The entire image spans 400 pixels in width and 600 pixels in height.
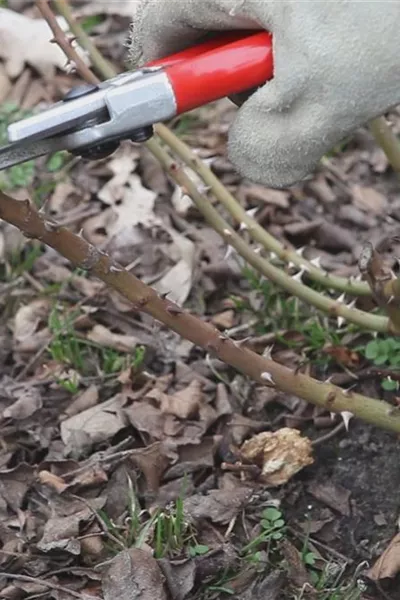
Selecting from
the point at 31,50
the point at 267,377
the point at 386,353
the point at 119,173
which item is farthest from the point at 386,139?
the point at 31,50

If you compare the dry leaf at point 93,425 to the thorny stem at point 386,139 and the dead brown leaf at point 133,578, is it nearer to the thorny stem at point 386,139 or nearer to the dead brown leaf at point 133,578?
the dead brown leaf at point 133,578

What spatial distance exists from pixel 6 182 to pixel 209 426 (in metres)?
1.08

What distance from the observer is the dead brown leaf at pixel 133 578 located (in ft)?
5.74

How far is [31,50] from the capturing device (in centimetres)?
335

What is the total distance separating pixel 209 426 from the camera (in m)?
2.18

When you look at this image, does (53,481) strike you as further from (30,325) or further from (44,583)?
(30,325)

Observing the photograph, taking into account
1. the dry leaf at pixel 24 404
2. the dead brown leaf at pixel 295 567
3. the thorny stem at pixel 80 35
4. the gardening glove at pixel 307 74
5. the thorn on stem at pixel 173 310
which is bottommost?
the dead brown leaf at pixel 295 567

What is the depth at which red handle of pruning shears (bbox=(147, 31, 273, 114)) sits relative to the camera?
4.37 ft

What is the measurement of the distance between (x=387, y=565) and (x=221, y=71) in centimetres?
97

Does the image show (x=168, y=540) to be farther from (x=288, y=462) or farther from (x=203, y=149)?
(x=203, y=149)

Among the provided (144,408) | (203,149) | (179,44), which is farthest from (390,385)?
(203,149)

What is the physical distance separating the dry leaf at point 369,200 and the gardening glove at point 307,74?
1.52m

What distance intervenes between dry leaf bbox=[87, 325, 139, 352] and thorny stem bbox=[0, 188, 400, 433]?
0.68m

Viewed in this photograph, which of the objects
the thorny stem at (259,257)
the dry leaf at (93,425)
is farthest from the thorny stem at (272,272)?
the dry leaf at (93,425)
